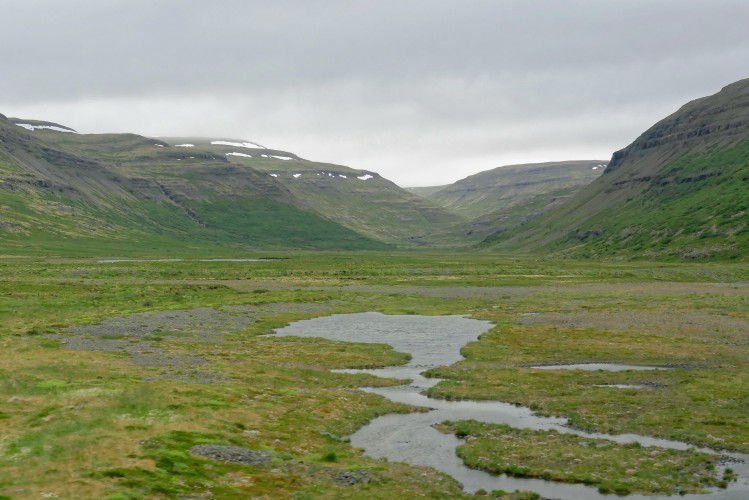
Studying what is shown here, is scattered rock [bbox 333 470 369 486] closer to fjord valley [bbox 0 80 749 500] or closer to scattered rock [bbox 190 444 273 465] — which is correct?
fjord valley [bbox 0 80 749 500]

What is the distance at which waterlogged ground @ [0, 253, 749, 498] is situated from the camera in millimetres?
28688

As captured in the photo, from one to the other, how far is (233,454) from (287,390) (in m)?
14.9

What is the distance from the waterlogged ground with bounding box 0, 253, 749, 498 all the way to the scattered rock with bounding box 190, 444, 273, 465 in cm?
11

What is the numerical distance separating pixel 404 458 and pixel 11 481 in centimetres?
1753

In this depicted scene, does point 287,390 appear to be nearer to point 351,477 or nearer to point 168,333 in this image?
point 351,477

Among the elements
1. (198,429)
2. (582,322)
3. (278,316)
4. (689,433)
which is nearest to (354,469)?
(198,429)

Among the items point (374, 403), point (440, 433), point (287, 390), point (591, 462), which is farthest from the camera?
point (287, 390)

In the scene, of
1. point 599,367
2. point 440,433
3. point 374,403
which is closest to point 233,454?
point 440,433

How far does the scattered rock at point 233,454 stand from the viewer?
3084 centimetres

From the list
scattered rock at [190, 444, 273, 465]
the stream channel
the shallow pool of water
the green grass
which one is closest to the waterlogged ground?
scattered rock at [190, 444, 273, 465]

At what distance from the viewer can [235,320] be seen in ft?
291

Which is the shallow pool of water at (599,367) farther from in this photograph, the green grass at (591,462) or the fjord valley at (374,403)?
the green grass at (591,462)

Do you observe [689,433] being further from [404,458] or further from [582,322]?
[582,322]

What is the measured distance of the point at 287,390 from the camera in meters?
46.2
